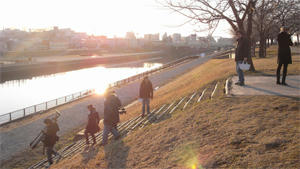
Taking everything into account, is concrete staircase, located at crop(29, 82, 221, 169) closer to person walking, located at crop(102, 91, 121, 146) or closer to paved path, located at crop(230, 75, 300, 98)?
person walking, located at crop(102, 91, 121, 146)

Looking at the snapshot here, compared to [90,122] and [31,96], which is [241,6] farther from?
[31,96]

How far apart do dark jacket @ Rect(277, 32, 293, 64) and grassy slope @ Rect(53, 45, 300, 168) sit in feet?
5.18

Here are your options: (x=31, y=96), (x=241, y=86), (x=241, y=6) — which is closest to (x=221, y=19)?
(x=241, y=6)

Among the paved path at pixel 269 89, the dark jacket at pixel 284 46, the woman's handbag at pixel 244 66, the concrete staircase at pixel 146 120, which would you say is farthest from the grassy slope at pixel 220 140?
the dark jacket at pixel 284 46

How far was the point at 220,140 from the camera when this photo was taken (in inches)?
183

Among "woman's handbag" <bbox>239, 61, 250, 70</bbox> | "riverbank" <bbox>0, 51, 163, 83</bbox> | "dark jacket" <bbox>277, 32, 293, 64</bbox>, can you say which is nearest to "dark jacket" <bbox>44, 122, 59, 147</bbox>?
"woman's handbag" <bbox>239, 61, 250, 70</bbox>

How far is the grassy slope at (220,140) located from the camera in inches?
155

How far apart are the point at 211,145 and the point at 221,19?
9.59 metres

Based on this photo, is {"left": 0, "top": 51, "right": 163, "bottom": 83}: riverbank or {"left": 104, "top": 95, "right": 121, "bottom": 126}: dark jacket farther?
{"left": 0, "top": 51, "right": 163, "bottom": 83}: riverbank

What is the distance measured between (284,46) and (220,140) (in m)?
4.50

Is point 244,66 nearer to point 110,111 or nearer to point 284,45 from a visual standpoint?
point 284,45

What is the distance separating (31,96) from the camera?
31.4 metres

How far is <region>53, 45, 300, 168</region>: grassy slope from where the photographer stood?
3939 millimetres

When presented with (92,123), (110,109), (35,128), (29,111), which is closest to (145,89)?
(92,123)
